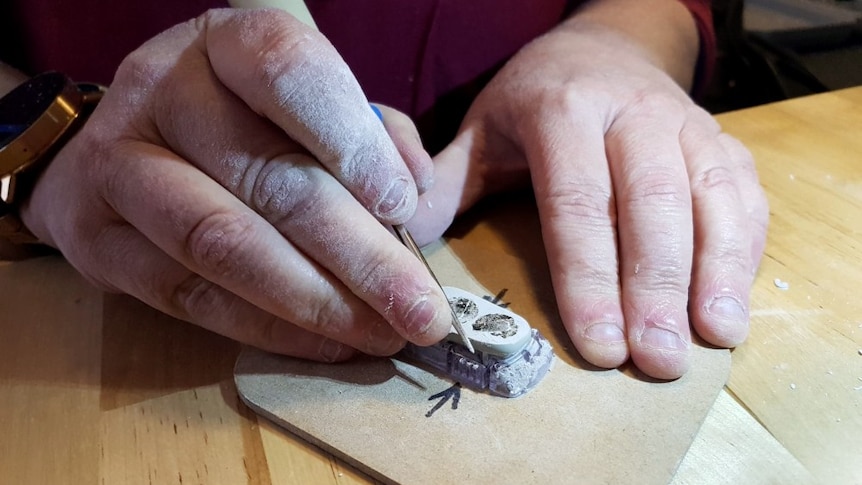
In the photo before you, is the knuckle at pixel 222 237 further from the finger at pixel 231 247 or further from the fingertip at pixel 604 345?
the fingertip at pixel 604 345

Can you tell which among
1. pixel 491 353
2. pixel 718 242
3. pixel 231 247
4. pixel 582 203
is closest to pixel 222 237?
pixel 231 247

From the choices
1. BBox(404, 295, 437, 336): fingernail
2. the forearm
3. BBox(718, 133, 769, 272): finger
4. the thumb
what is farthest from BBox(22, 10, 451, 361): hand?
the forearm

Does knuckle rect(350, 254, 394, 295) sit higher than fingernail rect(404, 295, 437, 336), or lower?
higher

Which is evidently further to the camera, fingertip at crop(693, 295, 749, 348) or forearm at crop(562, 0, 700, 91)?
forearm at crop(562, 0, 700, 91)

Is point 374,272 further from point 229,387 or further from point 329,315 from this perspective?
point 229,387

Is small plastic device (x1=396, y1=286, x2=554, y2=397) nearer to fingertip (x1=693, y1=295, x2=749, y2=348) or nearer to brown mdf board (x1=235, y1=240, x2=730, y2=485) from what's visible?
brown mdf board (x1=235, y1=240, x2=730, y2=485)
